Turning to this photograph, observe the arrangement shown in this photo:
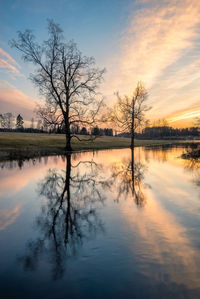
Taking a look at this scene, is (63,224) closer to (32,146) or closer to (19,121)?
(32,146)

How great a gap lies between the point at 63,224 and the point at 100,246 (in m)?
1.34

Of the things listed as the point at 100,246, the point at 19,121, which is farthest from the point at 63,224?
the point at 19,121

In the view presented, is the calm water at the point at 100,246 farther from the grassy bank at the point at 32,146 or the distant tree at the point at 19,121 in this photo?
the distant tree at the point at 19,121

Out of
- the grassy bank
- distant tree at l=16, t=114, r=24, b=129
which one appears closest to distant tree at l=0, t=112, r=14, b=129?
distant tree at l=16, t=114, r=24, b=129

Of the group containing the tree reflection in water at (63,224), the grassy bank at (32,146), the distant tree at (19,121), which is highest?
the distant tree at (19,121)

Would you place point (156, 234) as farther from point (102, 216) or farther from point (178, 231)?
point (102, 216)

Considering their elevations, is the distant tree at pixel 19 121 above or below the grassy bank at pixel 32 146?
above

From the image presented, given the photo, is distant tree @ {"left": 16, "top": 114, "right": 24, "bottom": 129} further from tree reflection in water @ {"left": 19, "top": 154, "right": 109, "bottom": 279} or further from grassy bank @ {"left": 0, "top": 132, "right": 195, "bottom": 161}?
tree reflection in water @ {"left": 19, "top": 154, "right": 109, "bottom": 279}

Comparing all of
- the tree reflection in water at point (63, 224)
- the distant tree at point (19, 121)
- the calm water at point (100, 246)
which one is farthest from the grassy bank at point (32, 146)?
the distant tree at point (19, 121)

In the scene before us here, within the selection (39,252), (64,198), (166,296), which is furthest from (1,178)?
(166,296)

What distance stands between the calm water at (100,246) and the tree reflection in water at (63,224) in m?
0.02

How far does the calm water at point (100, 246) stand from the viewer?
8.58ft

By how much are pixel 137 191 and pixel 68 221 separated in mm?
3762

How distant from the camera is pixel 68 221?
4781 mm
